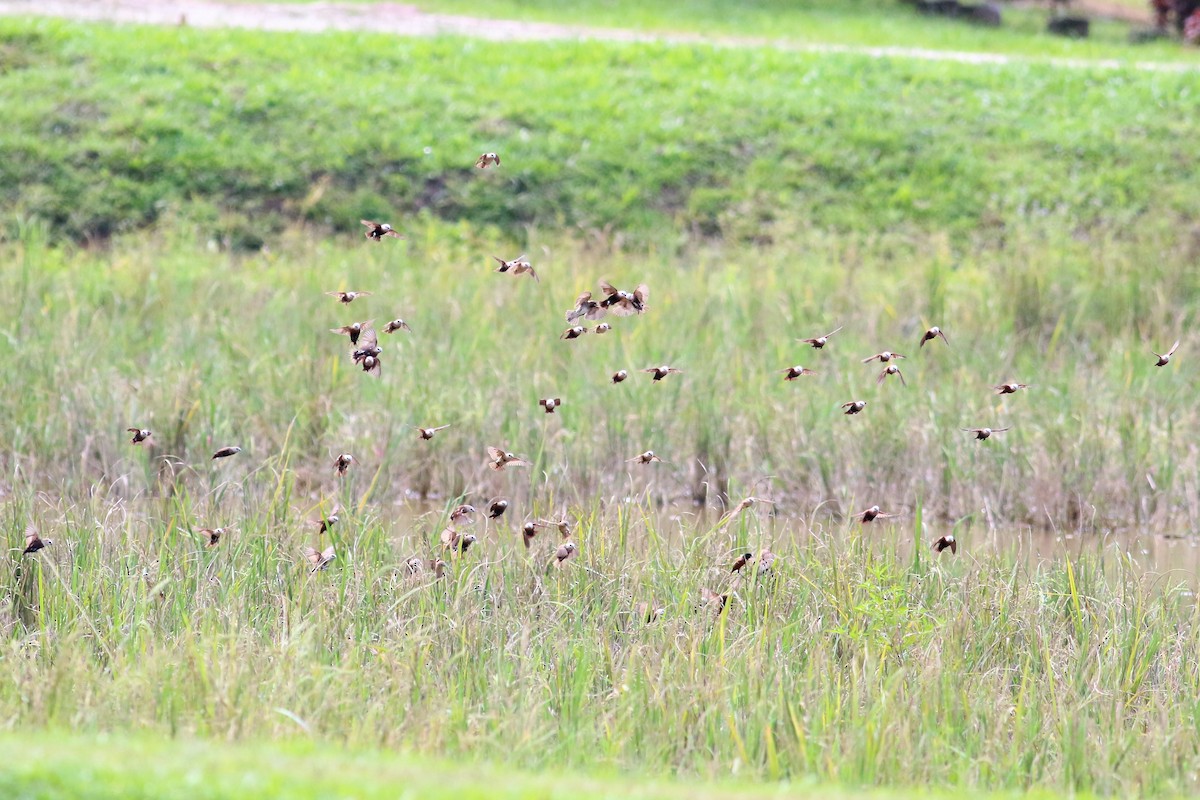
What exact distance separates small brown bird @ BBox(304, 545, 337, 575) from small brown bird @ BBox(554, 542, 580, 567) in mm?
837

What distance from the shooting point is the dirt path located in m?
17.2

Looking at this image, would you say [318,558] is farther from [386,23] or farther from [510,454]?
[386,23]

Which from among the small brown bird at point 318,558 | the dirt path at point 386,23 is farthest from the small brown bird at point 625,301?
the dirt path at point 386,23

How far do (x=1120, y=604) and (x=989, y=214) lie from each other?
29.5ft

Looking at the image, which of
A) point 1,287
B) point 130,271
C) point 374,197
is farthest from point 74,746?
point 374,197

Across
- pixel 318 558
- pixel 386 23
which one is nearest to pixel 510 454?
pixel 318 558

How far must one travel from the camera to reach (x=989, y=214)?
1359 cm

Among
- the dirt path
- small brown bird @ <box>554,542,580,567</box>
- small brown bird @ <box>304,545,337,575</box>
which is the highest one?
the dirt path

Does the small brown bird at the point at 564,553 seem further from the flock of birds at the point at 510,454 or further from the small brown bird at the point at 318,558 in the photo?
the small brown bird at the point at 318,558

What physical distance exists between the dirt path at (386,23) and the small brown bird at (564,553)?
509 inches

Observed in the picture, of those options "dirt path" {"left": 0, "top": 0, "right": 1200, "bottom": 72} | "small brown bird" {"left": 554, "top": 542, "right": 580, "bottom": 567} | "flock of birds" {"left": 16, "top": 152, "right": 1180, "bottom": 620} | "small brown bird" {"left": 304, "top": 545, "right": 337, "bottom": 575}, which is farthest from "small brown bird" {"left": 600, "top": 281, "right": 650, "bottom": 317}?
"dirt path" {"left": 0, "top": 0, "right": 1200, "bottom": 72}

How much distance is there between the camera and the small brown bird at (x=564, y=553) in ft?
15.8

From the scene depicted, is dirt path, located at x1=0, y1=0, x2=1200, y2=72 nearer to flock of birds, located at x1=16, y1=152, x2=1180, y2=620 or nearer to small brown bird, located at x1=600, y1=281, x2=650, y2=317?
flock of birds, located at x1=16, y1=152, x2=1180, y2=620

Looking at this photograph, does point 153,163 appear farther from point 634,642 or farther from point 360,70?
point 634,642
